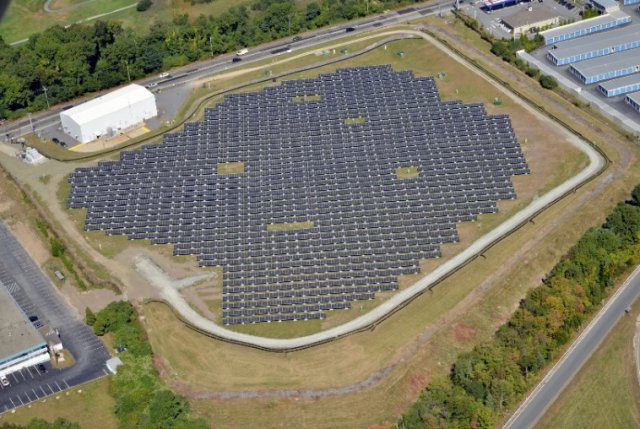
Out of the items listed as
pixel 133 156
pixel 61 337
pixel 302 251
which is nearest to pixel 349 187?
pixel 302 251

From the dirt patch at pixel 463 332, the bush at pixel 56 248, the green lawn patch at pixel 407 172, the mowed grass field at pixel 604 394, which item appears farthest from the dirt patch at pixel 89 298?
the mowed grass field at pixel 604 394

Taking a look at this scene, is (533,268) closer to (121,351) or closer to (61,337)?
(121,351)

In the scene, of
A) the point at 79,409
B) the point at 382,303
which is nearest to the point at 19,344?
the point at 79,409

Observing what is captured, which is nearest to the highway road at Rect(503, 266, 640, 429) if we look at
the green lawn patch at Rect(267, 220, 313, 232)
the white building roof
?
the green lawn patch at Rect(267, 220, 313, 232)

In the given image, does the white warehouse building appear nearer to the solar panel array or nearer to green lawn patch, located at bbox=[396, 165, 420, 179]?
the solar panel array

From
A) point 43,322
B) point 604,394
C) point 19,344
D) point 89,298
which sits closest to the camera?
point 604,394

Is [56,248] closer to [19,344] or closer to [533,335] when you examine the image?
[19,344]

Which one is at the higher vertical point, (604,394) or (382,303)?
(382,303)
